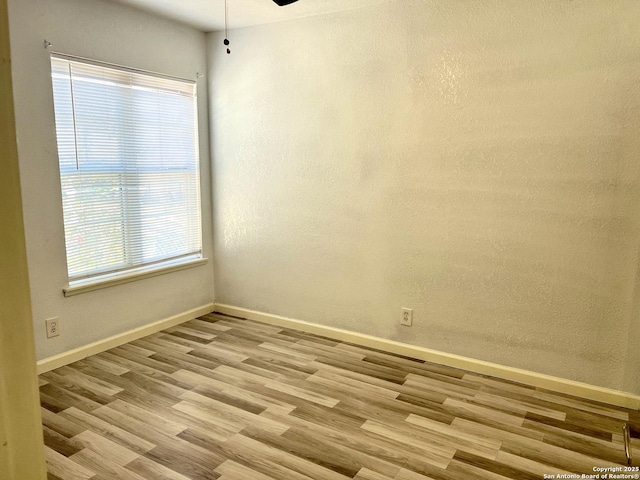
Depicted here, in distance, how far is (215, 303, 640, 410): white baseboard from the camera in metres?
2.65

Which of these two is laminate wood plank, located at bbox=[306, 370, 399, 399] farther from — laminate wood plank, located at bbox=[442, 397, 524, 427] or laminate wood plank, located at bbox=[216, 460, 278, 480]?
laminate wood plank, located at bbox=[216, 460, 278, 480]

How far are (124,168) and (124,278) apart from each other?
0.82 m

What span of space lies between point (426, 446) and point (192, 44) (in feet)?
11.4

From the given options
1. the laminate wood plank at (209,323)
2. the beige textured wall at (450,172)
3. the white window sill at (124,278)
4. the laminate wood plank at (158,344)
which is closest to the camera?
the beige textured wall at (450,172)

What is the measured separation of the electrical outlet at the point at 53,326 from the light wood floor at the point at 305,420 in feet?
0.82

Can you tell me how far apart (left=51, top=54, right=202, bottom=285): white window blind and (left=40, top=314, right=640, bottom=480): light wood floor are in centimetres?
79

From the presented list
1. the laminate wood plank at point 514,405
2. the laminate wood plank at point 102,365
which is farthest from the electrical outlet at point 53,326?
the laminate wood plank at point 514,405

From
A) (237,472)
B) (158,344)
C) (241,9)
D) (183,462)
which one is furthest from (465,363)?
(241,9)

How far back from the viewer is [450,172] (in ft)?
9.78

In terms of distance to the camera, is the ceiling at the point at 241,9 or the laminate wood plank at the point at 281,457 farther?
the ceiling at the point at 241,9

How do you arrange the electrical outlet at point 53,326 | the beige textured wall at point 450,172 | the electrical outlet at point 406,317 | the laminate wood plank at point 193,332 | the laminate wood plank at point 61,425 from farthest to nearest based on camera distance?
the laminate wood plank at point 193,332 < the electrical outlet at point 406,317 < the electrical outlet at point 53,326 < the beige textured wall at point 450,172 < the laminate wood plank at point 61,425

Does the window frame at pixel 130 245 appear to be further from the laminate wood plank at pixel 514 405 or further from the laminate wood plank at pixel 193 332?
the laminate wood plank at pixel 514 405

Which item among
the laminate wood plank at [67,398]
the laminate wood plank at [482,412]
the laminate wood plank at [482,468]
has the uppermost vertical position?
the laminate wood plank at [67,398]

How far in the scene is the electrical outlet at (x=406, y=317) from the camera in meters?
3.25
